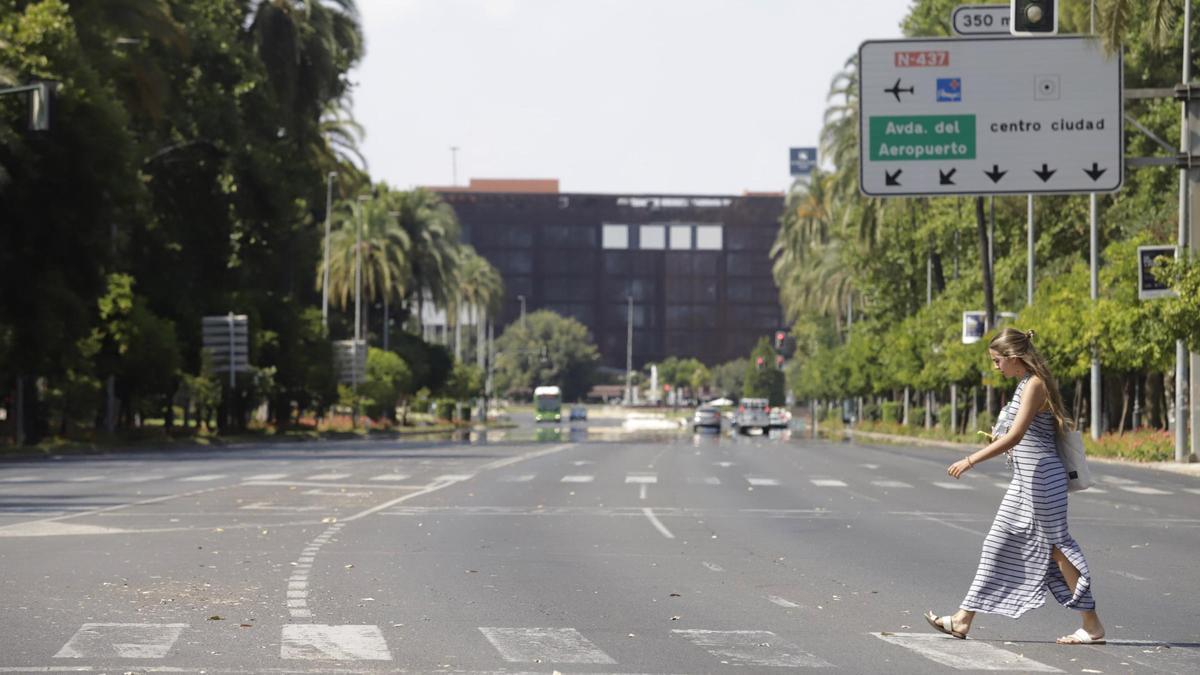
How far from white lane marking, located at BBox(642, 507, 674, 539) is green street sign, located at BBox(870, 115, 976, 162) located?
13875mm

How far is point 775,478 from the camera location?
3816 centimetres

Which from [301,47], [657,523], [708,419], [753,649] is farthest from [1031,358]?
[708,419]

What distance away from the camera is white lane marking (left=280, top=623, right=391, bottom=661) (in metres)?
10.7

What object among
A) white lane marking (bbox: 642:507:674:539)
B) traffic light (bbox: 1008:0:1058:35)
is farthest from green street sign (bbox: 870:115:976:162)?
white lane marking (bbox: 642:507:674:539)

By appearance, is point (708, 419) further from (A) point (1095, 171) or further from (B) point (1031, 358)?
(B) point (1031, 358)

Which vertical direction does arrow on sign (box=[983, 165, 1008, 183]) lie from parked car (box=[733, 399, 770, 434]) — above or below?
above

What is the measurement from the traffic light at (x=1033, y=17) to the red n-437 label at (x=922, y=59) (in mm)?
8343

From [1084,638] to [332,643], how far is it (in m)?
4.49

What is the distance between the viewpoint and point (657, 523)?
23359 mm

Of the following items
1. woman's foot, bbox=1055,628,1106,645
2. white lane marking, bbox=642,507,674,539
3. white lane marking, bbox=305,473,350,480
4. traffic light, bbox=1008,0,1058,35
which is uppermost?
traffic light, bbox=1008,0,1058,35

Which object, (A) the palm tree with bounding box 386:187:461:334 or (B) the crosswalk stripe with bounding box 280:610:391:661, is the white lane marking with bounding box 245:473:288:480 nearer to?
(B) the crosswalk stripe with bounding box 280:610:391:661

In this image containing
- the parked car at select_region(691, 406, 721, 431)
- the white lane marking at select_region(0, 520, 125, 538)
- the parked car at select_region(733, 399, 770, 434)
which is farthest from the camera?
the parked car at select_region(691, 406, 721, 431)

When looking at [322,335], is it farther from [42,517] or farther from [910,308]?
[42,517]

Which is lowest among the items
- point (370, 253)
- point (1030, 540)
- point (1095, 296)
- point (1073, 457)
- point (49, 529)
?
point (49, 529)
